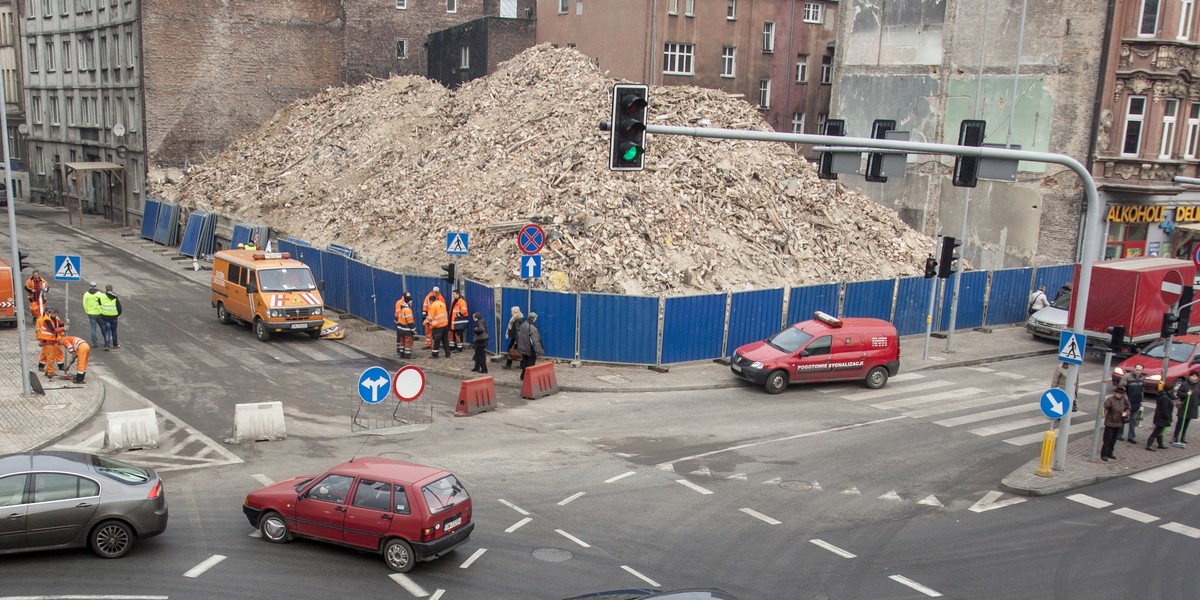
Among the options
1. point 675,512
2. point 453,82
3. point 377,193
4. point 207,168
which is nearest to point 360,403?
point 675,512

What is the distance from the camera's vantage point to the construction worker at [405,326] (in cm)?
2414

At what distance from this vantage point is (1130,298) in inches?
993

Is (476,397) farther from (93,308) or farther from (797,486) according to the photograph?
(93,308)

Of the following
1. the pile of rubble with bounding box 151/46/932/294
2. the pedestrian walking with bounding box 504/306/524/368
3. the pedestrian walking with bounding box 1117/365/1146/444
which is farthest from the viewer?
the pile of rubble with bounding box 151/46/932/294

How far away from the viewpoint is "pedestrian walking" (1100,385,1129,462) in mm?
17609

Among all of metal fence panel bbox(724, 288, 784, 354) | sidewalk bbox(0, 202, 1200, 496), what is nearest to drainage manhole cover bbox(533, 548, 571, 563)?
sidewalk bbox(0, 202, 1200, 496)

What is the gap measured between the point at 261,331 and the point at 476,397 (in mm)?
9015

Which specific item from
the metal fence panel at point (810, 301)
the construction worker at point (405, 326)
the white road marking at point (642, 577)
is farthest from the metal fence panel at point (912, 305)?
the white road marking at point (642, 577)

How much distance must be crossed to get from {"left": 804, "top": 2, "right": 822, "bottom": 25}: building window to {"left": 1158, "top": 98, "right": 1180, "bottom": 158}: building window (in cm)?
2029

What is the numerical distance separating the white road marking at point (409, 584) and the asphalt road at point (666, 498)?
4 cm

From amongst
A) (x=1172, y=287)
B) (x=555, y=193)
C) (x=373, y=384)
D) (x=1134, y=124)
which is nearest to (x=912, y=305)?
(x=1172, y=287)

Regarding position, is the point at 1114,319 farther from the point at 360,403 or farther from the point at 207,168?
the point at 207,168

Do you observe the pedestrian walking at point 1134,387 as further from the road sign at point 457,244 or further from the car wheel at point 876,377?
the road sign at point 457,244

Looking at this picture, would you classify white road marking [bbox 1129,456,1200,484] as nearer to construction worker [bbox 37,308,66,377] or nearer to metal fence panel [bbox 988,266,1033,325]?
metal fence panel [bbox 988,266,1033,325]
